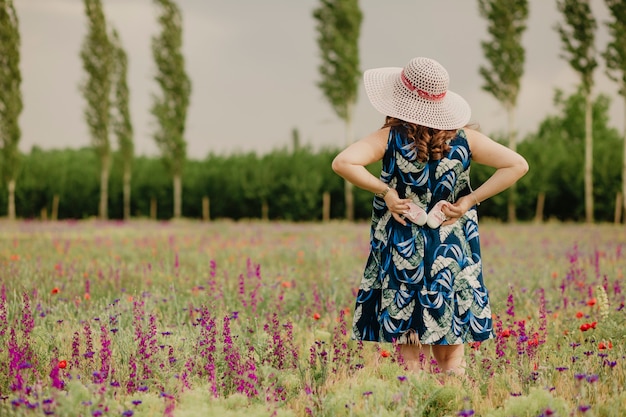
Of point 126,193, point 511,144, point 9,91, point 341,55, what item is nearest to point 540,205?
point 511,144

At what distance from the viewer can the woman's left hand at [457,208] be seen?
11.6ft

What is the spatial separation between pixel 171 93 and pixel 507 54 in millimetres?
16214

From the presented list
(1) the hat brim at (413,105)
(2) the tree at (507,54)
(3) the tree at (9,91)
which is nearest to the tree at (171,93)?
(3) the tree at (9,91)

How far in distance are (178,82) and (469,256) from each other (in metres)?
29.8

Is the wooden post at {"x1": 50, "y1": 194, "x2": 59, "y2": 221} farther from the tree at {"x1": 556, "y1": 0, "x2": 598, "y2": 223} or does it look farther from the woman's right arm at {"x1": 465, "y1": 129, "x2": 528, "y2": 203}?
the woman's right arm at {"x1": 465, "y1": 129, "x2": 528, "y2": 203}

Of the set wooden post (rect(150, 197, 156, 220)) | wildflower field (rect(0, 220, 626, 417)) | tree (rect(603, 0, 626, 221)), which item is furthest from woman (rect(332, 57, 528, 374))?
wooden post (rect(150, 197, 156, 220))

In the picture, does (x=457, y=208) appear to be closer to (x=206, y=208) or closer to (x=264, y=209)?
(x=264, y=209)

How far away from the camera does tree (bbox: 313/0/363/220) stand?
29.9 meters

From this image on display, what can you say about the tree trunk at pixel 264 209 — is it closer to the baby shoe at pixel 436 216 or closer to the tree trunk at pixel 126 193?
the tree trunk at pixel 126 193

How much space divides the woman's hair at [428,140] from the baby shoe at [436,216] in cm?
26

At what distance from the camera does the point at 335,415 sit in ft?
9.76

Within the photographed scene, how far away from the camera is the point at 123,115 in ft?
109

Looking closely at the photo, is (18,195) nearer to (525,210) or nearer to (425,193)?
(525,210)

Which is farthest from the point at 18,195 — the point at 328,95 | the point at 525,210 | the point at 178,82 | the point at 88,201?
the point at 525,210
